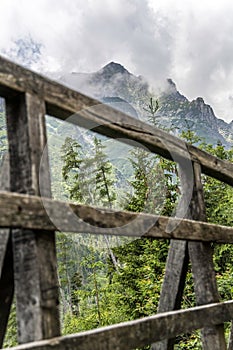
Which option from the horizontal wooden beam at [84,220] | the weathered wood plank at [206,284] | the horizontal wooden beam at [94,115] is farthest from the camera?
the weathered wood plank at [206,284]

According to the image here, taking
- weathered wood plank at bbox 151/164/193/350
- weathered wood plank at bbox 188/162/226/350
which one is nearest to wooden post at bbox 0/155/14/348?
weathered wood plank at bbox 151/164/193/350

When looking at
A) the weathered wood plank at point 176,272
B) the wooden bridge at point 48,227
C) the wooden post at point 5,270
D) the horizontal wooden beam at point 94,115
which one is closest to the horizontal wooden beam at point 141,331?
the wooden bridge at point 48,227

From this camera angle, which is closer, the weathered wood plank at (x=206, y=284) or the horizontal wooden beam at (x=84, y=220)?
the horizontal wooden beam at (x=84, y=220)

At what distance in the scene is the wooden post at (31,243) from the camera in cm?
142

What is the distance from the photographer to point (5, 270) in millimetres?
1632

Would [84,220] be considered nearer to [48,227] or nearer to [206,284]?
[48,227]

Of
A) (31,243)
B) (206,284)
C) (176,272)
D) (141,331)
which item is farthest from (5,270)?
(206,284)

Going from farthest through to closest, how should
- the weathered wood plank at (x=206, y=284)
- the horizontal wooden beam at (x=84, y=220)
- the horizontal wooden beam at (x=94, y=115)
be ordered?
1. the weathered wood plank at (x=206, y=284)
2. the horizontal wooden beam at (x=94, y=115)
3. the horizontal wooden beam at (x=84, y=220)

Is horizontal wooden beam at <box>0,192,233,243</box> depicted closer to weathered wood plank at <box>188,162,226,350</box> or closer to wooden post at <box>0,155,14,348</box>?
weathered wood plank at <box>188,162,226,350</box>

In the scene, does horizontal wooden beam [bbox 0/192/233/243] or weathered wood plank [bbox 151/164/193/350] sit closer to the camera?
horizontal wooden beam [bbox 0/192/233/243]

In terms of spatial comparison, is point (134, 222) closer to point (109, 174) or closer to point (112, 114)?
point (112, 114)

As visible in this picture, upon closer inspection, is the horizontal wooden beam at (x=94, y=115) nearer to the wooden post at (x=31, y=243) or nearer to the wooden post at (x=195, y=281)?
the wooden post at (x=31, y=243)

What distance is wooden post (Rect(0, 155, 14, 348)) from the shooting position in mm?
1604

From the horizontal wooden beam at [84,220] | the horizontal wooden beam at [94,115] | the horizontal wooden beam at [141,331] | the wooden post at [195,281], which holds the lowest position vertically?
the horizontal wooden beam at [141,331]
